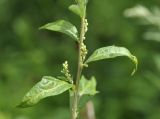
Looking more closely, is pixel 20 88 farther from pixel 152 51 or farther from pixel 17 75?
pixel 152 51

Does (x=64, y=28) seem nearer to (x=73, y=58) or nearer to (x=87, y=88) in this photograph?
(x=87, y=88)

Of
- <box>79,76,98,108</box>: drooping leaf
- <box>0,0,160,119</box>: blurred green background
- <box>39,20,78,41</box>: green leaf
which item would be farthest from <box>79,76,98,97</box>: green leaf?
<box>0,0,160,119</box>: blurred green background

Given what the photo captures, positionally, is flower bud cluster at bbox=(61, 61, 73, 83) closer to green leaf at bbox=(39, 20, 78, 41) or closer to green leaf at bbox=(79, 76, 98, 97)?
green leaf at bbox=(39, 20, 78, 41)

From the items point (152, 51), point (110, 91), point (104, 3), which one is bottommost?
point (110, 91)

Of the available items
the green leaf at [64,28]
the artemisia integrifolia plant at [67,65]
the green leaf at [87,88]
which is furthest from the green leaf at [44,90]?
the green leaf at [87,88]

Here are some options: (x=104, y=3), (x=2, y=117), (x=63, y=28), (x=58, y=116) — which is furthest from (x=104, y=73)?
(x=63, y=28)

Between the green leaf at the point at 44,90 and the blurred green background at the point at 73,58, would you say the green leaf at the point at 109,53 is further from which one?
the blurred green background at the point at 73,58
